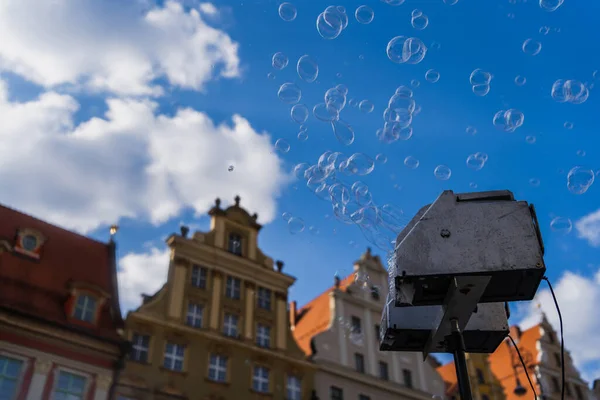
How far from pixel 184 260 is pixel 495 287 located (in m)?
19.3

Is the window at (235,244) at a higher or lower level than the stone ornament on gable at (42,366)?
higher

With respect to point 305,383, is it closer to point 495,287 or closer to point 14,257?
point 14,257

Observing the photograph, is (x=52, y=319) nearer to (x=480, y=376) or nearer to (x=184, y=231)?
(x=184, y=231)

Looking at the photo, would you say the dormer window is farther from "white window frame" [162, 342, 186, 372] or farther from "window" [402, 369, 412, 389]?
"window" [402, 369, 412, 389]

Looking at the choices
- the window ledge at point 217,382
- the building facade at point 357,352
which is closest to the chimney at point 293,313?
the building facade at point 357,352

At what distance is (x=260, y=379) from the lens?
21.2 meters

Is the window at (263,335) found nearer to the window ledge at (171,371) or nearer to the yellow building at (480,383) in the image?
the window ledge at (171,371)

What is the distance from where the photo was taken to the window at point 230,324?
70.3ft

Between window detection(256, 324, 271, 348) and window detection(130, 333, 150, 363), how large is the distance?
454 centimetres

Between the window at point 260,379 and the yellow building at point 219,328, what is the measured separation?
0.12 feet

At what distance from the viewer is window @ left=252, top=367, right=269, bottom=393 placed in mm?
20922

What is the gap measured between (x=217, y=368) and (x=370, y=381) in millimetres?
7226

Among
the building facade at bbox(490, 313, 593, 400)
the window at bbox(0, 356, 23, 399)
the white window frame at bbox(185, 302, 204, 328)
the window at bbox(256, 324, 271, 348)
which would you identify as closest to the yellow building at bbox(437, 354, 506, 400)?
the building facade at bbox(490, 313, 593, 400)

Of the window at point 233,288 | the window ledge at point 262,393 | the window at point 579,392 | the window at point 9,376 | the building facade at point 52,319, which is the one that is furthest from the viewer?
the window at point 579,392
